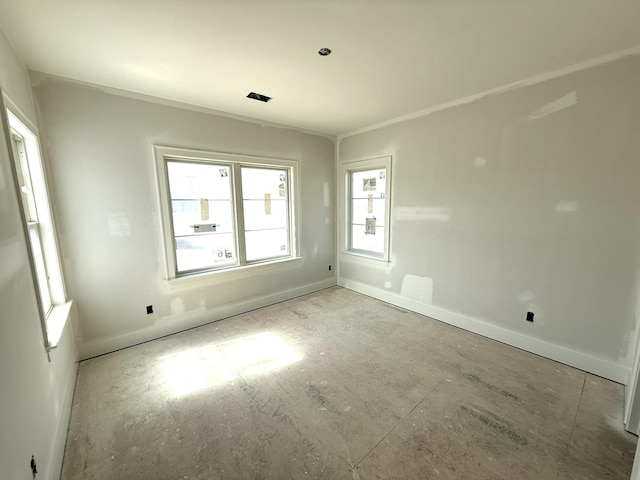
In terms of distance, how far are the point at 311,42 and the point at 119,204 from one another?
7.56 feet

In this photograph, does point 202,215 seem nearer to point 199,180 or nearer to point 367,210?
point 199,180

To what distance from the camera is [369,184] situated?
406 centimetres

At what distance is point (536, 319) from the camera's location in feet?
8.34

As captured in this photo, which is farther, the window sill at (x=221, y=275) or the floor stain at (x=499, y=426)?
the window sill at (x=221, y=275)

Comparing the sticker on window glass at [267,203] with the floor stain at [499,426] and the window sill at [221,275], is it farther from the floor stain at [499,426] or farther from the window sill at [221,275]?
the floor stain at [499,426]

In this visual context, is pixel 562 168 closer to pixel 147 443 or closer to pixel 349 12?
pixel 349 12

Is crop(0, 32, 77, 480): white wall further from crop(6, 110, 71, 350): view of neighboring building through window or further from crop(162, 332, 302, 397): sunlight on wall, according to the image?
crop(162, 332, 302, 397): sunlight on wall

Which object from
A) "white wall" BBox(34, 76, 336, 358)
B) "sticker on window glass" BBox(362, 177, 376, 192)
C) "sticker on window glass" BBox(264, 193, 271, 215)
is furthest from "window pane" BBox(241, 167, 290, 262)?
"sticker on window glass" BBox(362, 177, 376, 192)

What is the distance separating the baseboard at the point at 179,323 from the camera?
2.59m

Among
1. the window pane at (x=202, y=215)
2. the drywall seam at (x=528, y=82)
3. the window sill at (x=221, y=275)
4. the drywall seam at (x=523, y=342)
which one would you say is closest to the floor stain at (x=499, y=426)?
the drywall seam at (x=523, y=342)

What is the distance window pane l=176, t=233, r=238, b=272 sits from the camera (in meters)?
3.07

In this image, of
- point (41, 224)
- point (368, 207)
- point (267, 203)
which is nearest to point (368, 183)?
point (368, 207)

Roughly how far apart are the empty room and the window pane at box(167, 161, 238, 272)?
0.09 feet

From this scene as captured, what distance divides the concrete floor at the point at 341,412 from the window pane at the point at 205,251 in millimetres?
879
